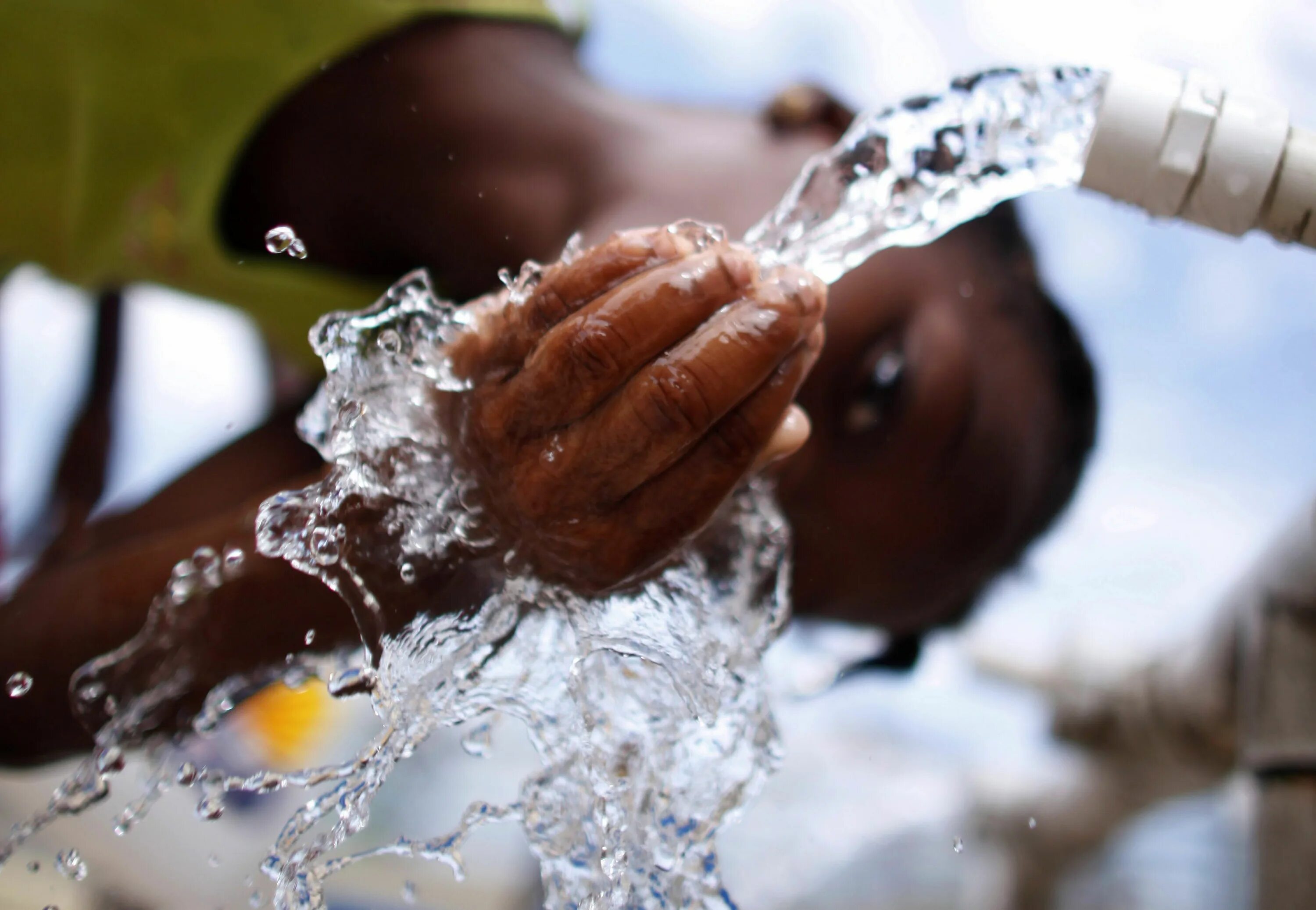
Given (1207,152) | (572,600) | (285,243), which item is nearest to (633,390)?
(572,600)

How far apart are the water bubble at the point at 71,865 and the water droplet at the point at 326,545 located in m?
0.32

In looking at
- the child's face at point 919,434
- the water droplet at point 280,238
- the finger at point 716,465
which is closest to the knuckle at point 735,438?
the finger at point 716,465

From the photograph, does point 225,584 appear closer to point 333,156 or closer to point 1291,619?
point 333,156

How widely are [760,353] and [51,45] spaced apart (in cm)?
69

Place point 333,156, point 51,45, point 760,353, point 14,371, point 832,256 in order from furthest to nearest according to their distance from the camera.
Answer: point 14,371 → point 51,45 → point 333,156 → point 832,256 → point 760,353

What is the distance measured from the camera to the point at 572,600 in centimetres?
42

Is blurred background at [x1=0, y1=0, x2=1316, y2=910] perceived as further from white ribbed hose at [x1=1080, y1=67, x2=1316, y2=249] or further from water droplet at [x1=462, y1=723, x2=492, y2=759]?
white ribbed hose at [x1=1080, y1=67, x2=1316, y2=249]

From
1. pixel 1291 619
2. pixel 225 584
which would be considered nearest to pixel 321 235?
pixel 225 584

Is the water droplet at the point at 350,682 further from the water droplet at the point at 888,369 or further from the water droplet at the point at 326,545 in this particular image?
the water droplet at the point at 888,369

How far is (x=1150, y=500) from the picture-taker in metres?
0.72

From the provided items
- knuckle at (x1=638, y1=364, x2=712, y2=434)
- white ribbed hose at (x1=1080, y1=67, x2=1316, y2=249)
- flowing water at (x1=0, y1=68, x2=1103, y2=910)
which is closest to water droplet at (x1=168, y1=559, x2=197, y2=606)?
flowing water at (x1=0, y1=68, x2=1103, y2=910)

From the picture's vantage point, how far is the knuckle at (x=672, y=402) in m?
0.32

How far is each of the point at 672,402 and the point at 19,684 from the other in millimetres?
480

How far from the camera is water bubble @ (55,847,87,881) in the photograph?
57cm
